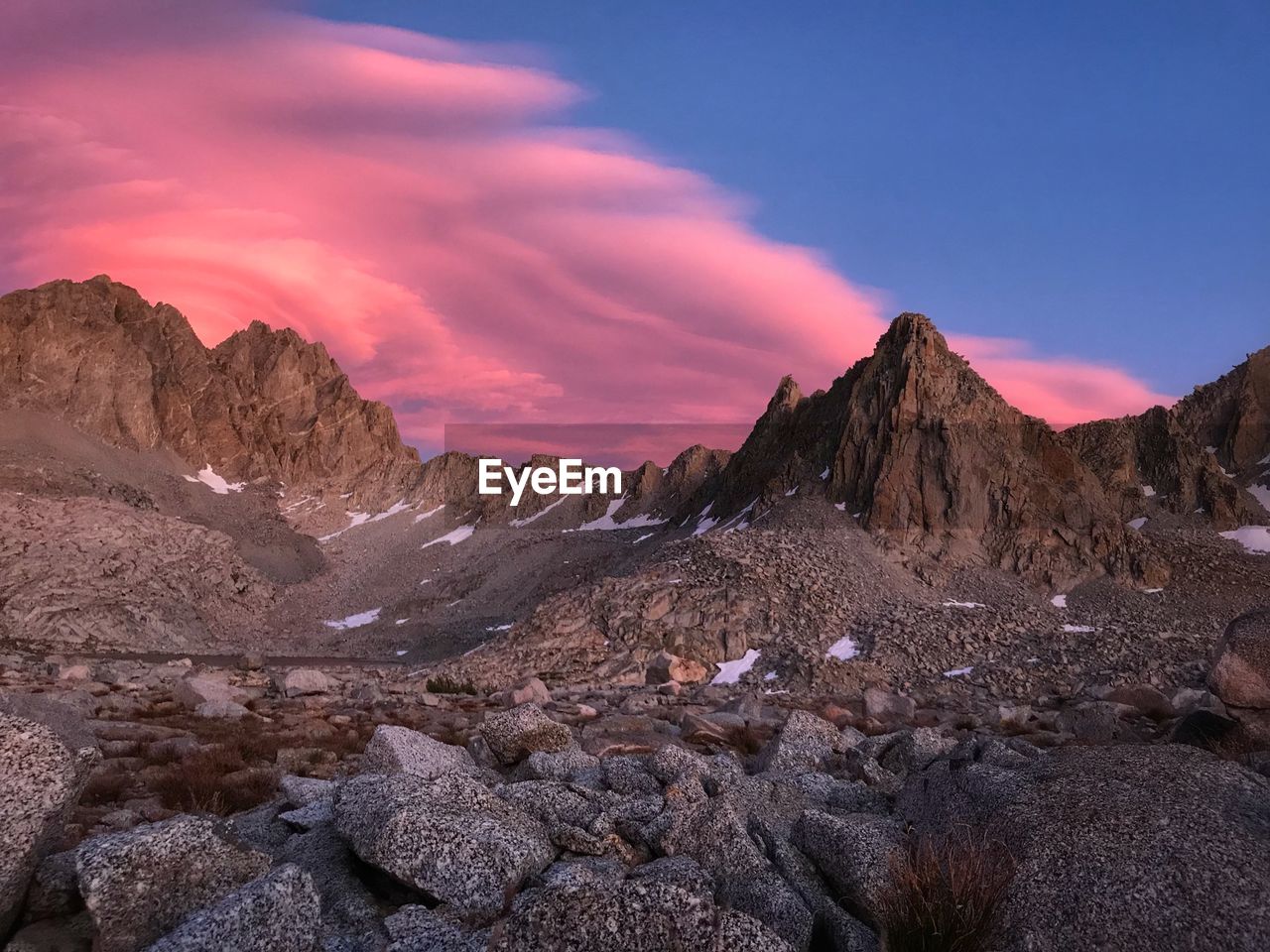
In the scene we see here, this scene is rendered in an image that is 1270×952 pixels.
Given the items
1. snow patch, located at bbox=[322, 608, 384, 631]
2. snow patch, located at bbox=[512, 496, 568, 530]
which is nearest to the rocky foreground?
snow patch, located at bbox=[322, 608, 384, 631]

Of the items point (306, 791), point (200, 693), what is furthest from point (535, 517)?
point (306, 791)

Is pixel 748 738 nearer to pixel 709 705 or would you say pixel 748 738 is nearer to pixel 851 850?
pixel 709 705

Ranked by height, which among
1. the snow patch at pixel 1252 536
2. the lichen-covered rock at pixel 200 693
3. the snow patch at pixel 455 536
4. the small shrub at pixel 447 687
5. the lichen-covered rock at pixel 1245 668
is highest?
the snow patch at pixel 1252 536

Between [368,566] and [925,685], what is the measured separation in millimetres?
109759

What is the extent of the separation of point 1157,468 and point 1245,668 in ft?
311

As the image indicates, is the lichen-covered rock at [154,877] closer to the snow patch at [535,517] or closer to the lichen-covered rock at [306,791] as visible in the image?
the lichen-covered rock at [306,791]

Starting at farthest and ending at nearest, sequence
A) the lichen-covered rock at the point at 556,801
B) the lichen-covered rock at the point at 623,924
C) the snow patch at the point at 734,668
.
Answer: the snow patch at the point at 734,668 → the lichen-covered rock at the point at 556,801 → the lichen-covered rock at the point at 623,924

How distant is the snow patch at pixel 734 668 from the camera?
37594 millimetres

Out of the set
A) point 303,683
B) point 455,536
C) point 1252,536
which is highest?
point 1252,536

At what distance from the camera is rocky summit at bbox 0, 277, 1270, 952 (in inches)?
218

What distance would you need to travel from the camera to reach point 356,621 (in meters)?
96.9

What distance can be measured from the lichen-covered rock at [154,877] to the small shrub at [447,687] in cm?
2534

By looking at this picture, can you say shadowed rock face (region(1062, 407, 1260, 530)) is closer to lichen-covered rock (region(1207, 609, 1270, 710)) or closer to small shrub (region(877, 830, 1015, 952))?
lichen-covered rock (region(1207, 609, 1270, 710))

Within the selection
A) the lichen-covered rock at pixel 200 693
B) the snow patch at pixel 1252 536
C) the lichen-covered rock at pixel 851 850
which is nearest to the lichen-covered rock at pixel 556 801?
the lichen-covered rock at pixel 851 850
